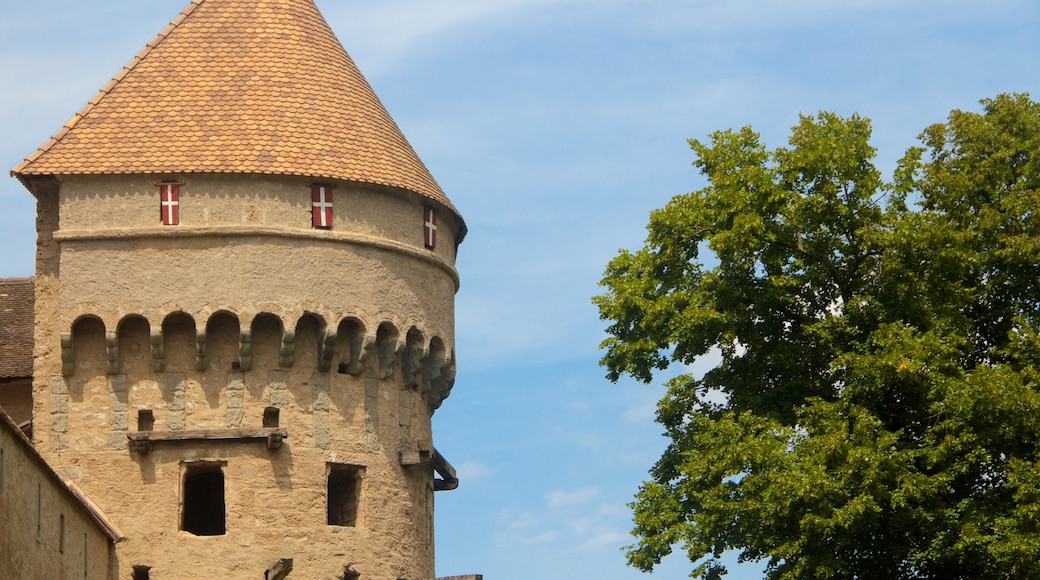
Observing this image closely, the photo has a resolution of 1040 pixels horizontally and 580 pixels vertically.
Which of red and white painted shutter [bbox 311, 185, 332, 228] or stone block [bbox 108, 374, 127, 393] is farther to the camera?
red and white painted shutter [bbox 311, 185, 332, 228]

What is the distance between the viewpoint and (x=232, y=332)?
39594mm

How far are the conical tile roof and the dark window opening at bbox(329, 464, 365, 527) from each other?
539cm

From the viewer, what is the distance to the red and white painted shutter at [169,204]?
39.8 metres

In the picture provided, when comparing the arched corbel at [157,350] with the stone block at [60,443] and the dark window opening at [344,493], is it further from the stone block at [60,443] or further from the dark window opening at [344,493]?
the dark window opening at [344,493]

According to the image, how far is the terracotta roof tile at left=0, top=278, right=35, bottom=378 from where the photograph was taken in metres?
41.4

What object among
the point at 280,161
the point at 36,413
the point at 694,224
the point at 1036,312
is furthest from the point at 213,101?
the point at 1036,312

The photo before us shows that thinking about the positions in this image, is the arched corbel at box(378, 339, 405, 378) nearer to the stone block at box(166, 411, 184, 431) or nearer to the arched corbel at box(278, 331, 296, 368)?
the arched corbel at box(278, 331, 296, 368)

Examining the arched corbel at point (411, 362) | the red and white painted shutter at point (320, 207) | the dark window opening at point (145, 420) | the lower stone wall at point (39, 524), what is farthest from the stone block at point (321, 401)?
the lower stone wall at point (39, 524)

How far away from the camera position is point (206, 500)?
42.6m

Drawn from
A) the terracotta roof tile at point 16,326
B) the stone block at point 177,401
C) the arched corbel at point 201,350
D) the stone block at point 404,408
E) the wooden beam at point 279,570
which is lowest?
the wooden beam at point 279,570

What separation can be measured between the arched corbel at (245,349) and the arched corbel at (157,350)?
4.53 feet

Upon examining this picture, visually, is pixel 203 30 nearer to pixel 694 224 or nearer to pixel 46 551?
pixel 694 224

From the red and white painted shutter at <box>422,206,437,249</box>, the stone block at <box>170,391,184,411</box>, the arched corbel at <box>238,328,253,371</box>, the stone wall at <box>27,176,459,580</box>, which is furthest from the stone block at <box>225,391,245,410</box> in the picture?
the red and white painted shutter at <box>422,206,437,249</box>

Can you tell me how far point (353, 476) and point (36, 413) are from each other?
19.2ft
